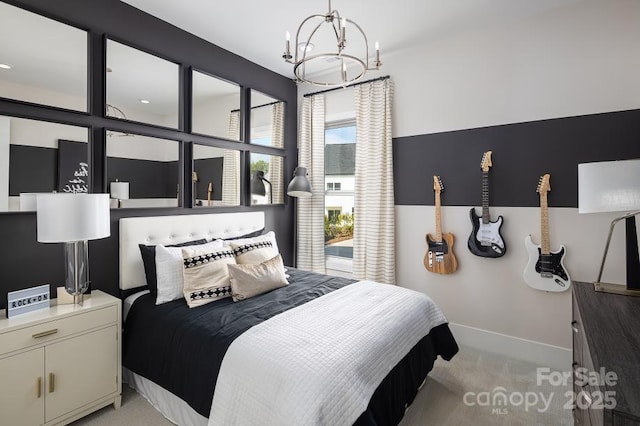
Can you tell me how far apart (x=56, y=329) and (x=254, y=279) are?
1168 millimetres

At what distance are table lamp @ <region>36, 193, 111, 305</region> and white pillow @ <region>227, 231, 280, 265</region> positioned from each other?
96 cm

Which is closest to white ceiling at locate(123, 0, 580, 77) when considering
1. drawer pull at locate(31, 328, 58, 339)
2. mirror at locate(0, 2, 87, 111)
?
mirror at locate(0, 2, 87, 111)

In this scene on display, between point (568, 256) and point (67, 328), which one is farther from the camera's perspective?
point (568, 256)

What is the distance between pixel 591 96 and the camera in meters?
2.44

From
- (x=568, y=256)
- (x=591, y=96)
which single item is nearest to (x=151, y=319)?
(x=568, y=256)

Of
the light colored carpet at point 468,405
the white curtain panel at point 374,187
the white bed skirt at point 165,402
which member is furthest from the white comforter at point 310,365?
the white curtain panel at point 374,187

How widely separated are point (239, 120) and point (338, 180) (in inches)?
52.5

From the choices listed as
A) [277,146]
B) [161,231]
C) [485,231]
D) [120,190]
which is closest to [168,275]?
[161,231]

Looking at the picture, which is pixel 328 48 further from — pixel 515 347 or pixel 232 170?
pixel 515 347

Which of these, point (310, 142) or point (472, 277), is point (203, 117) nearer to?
point (310, 142)

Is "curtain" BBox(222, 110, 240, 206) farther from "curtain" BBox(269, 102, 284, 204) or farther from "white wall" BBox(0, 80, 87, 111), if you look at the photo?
"white wall" BBox(0, 80, 87, 111)

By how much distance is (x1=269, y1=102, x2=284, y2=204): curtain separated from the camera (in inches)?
150

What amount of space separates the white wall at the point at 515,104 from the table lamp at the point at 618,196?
2.38ft

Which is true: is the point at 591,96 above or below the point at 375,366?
above
